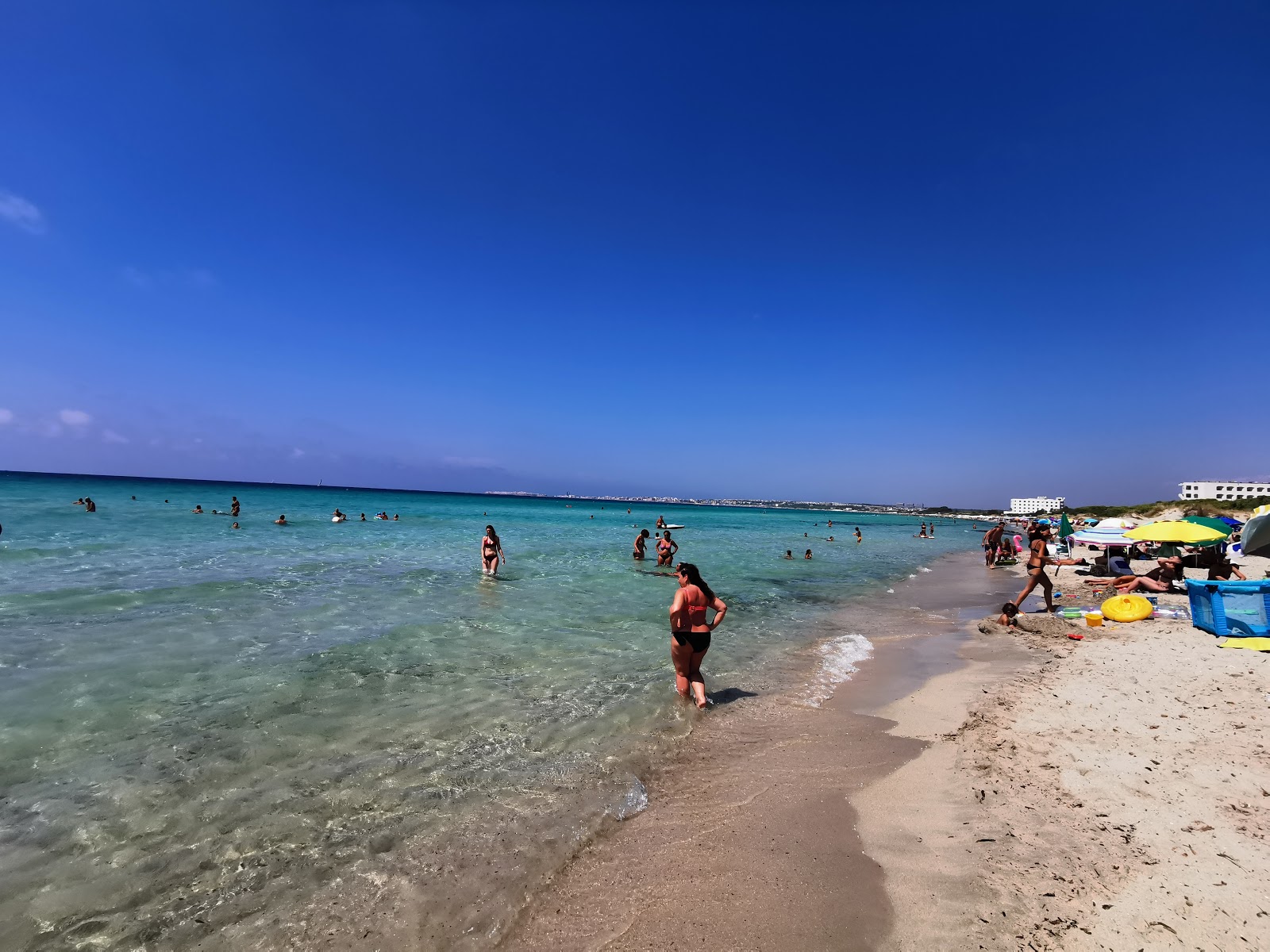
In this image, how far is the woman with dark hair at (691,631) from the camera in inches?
294

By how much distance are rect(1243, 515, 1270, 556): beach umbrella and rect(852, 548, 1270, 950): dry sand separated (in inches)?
110

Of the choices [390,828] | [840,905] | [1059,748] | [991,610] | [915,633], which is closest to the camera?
[840,905]

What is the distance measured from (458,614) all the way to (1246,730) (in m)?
12.1

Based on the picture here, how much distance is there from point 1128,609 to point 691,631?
1118 centimetres

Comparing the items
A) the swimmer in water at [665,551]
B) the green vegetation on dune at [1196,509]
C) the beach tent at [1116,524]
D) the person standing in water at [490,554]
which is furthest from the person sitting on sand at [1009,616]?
the green vegetation on dune at [1196,509]

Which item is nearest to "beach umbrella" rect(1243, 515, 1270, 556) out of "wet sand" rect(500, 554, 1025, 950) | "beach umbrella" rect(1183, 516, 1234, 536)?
"wet sand" rect(500, 554, 1025, 950)

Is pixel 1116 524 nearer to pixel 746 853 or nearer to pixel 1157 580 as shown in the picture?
pixel 1157 580

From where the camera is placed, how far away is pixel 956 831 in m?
4.24

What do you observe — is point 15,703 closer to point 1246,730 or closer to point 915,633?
point 1246,730

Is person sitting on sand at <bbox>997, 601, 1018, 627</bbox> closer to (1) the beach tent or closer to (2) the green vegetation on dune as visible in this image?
(1) the beach tent

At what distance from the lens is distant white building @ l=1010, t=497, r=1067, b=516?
112 metres

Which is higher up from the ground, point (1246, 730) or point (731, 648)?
point (1246, 730)

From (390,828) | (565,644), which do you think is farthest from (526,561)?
(390,828)

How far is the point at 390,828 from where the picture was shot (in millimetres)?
4477
